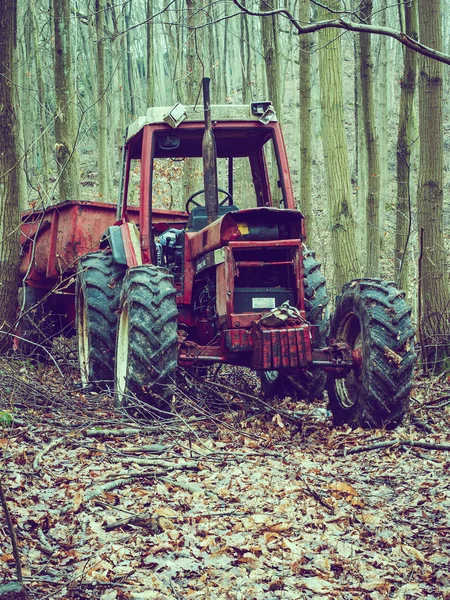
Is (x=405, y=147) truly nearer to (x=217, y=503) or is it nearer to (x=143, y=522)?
(x=217, y=503)

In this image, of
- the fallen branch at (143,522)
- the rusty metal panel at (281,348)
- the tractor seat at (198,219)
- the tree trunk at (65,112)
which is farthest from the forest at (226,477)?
the tree trunk at (65,112)

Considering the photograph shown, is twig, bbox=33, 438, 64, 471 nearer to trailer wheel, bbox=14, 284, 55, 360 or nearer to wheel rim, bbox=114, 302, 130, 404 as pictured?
wheel rim, bbox=114, 302, 130, 404

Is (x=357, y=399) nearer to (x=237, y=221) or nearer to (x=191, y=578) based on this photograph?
(x=237, y=221)

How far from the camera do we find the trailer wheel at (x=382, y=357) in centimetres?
598

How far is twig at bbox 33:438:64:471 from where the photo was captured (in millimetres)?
4851

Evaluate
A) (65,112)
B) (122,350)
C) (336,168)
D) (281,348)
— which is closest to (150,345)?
(122,350)

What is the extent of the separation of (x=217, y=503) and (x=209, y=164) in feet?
10.2

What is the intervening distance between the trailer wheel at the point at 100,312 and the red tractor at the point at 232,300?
1 cm

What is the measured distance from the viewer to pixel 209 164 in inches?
258

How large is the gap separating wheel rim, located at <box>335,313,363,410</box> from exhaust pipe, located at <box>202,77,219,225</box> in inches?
57.2

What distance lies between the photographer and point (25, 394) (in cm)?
658

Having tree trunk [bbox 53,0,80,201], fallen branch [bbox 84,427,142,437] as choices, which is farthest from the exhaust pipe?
tree trunk [bbox 53,0,80,201]

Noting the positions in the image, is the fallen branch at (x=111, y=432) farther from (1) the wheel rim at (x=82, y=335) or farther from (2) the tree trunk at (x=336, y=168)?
(2) the tree trunk at (x=336, y=168)

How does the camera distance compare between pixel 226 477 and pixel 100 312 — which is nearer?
pixel 226 477
